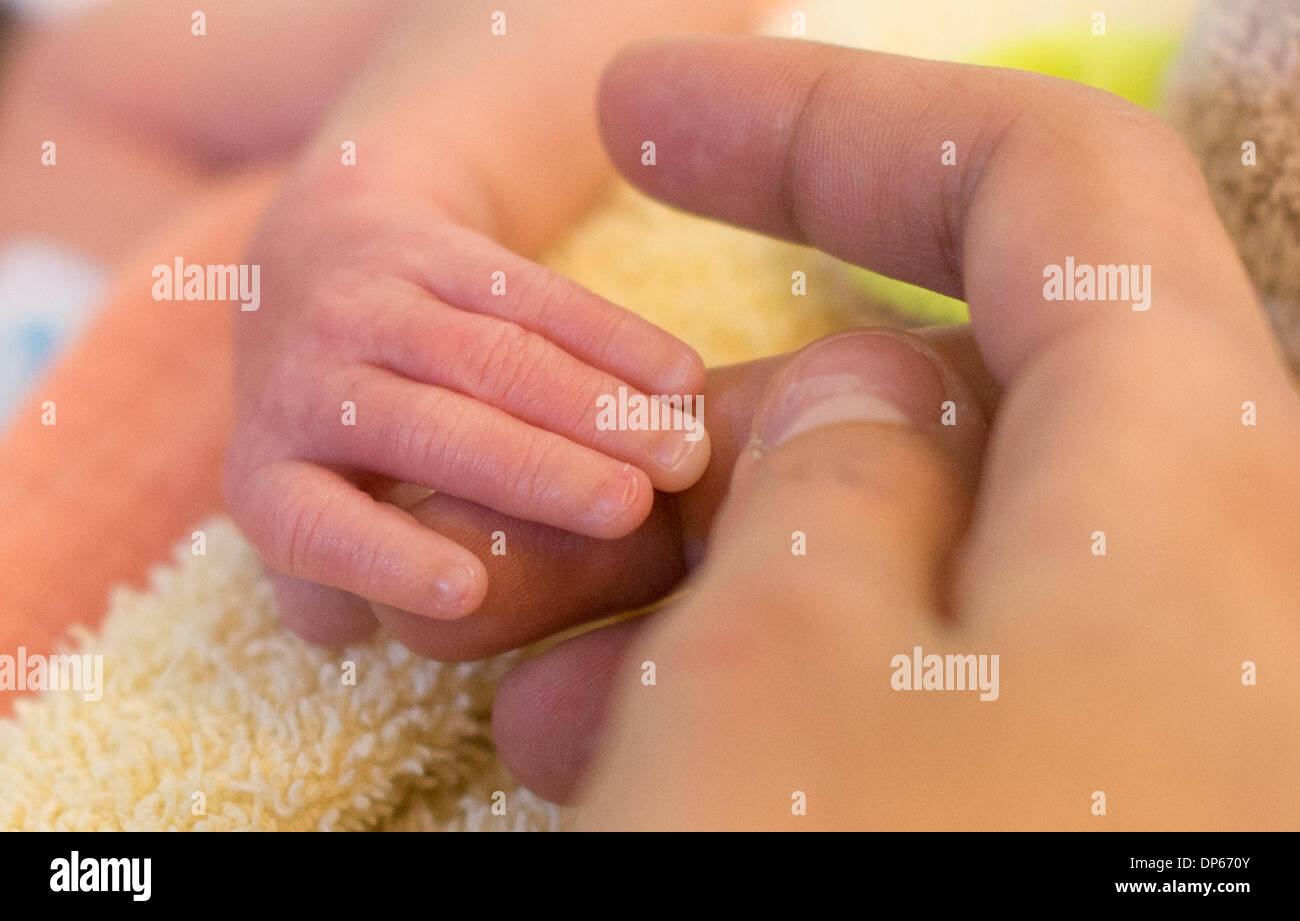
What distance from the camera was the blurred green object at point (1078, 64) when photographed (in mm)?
541

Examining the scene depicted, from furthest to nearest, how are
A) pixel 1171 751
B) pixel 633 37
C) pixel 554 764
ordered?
pixel 633 37 < pixel 554 764 < pixel 1171 751

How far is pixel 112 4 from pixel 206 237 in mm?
398

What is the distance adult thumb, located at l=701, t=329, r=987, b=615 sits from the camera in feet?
0.99

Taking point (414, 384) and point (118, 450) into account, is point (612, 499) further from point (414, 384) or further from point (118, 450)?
point (118, 450)

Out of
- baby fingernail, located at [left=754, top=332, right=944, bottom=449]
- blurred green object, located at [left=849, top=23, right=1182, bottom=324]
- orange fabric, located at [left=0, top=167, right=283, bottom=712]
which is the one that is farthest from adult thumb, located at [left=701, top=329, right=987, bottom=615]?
orange fabric, located at [left=0, top=167, right=283, bottom=712]

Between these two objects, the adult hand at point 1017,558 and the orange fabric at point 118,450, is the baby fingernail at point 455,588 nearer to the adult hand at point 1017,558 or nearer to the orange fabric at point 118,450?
the adult hand at point 1017,558

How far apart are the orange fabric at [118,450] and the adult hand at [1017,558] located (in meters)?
0.36

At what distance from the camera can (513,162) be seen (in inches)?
26.7

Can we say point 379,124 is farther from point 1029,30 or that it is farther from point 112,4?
point 112,4

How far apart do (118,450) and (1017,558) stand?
0.62 metres

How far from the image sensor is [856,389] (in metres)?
0.39

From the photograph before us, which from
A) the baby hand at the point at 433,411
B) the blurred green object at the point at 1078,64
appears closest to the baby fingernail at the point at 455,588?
the baby hand at the point at 433,411

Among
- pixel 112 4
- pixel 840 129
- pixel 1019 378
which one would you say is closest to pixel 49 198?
pixel 112 4

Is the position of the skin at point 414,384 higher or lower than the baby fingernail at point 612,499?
higher
